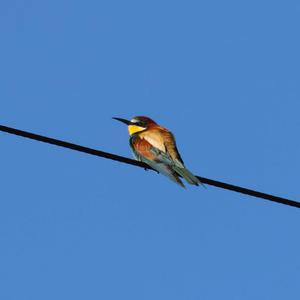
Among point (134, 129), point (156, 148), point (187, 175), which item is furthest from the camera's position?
point (134, 129)

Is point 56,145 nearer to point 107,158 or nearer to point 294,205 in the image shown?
point 107,158

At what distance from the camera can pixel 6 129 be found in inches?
143

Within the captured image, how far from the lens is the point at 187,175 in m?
4.83

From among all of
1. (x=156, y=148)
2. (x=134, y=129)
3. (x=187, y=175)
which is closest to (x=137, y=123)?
(x=134, y=129)

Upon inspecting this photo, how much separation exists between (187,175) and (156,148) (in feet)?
3.53

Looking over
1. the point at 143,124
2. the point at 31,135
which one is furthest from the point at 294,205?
the point at 143,124

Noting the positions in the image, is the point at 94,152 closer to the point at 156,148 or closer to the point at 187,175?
the point at 187,175

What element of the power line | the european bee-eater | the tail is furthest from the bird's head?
the power line

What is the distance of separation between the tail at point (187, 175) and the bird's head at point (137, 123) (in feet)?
4.64

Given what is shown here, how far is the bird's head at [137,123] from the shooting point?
6.72 metres

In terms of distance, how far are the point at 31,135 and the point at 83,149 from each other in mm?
281

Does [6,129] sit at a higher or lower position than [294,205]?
higher

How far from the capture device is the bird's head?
265 inches

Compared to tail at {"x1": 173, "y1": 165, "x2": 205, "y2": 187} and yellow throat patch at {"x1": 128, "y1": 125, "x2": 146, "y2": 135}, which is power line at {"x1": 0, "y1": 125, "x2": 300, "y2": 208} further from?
yellow throat patch at {"x1": 128, "y1": 125, "x2": 146, "y2": 135}
